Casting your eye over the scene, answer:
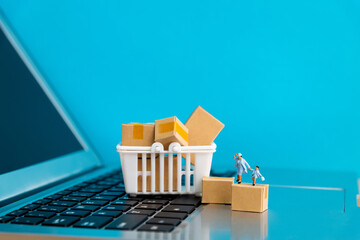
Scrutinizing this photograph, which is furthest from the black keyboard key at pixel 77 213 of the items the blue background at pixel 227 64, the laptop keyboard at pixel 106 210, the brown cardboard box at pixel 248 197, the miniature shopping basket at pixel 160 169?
the blue background at pixel 227 64

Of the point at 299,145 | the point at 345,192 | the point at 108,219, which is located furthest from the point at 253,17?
the point at 108,219

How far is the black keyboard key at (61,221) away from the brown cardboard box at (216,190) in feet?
1.15

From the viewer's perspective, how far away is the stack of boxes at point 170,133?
50.6 inches

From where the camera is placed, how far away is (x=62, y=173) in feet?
5.52

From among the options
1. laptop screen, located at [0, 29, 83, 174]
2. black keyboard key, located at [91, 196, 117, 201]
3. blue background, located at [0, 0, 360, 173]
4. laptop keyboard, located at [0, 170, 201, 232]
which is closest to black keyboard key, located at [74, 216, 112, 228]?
laptop keyboard, located at [0, 170, 201, 232]

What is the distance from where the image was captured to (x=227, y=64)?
1.90 meters

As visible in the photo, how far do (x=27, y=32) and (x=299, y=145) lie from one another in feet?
3.86

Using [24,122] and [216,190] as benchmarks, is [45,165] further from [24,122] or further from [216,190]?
[216,190]

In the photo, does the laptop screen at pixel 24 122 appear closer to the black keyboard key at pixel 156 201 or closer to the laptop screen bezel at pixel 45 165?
the laptop screen bezel at pixel 45 165

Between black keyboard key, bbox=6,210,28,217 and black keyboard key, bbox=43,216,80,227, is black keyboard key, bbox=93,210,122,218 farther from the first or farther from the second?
black keyboard key, bbox=6,210,28,217

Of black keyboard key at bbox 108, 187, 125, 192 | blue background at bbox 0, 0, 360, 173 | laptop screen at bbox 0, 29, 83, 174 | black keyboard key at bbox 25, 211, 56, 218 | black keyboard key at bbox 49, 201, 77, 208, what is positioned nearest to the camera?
black keyboard key at bbox 25, 211, 56, 218

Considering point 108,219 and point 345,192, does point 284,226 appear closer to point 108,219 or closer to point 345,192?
point 108,219

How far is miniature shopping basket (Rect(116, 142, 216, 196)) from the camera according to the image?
1303 millimetres

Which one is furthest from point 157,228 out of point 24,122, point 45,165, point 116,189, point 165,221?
point 24,122
